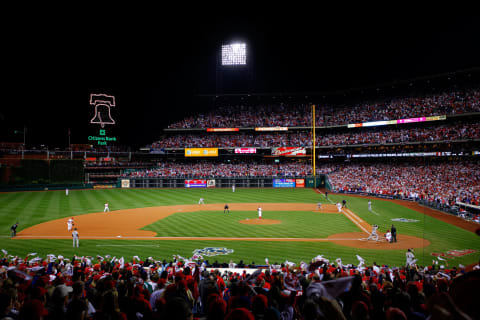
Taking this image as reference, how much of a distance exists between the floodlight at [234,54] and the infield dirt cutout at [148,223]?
1354 inches

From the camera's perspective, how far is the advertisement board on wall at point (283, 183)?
57625mm

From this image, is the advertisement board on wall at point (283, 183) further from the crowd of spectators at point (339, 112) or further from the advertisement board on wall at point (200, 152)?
the advertisement board on wall at point (200, 152)

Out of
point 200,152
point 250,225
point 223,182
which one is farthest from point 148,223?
point 200,152

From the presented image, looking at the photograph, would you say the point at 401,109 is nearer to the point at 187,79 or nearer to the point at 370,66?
the point at 370,66

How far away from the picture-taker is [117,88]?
51.2 meters

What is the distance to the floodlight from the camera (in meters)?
60.2

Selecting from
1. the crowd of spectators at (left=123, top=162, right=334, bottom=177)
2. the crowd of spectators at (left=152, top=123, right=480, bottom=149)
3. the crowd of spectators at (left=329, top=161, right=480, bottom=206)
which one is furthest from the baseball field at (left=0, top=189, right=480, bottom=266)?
the crowd of spectators at (left=123, top=162, right=334, bottom=177)

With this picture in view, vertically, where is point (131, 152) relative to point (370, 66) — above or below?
below

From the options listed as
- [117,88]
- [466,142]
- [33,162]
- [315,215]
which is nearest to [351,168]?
[466,142]

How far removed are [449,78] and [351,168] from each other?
2273cm

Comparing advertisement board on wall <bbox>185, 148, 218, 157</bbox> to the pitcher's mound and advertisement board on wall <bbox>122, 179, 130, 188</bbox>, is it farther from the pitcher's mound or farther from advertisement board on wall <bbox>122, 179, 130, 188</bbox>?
the pitcher's mound

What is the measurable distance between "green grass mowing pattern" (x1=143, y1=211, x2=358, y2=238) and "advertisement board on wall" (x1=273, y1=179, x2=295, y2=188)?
2499cm

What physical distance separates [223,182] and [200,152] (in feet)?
33.3

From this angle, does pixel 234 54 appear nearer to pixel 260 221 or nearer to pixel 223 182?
pixel 223 182
